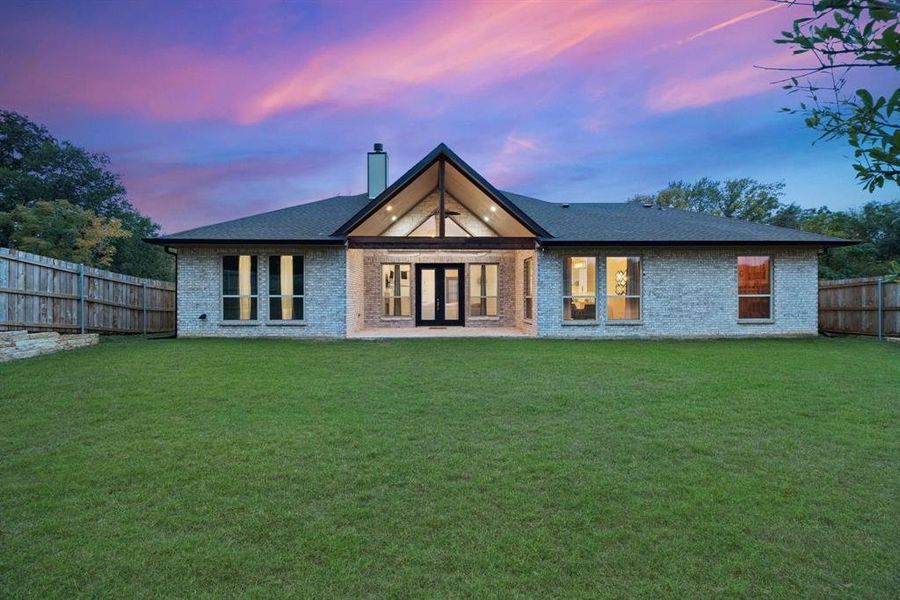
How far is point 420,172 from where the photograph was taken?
12.6 meters

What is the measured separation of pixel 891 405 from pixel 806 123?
19.3ft

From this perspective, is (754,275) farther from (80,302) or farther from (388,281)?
(80,302)

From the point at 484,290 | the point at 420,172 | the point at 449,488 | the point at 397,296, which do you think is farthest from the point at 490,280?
the point at 449,488

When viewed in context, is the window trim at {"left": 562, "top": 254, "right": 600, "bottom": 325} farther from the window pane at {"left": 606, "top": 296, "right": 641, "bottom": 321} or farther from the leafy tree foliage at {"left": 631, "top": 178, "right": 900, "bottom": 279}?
the leafy tree foliage at {"left": 631, "top": 178, "right": 900, "bottom": 279}

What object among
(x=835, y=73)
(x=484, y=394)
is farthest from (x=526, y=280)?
(x=835, y=73)

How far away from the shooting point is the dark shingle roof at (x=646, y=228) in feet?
42.8

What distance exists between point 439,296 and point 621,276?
251 inches

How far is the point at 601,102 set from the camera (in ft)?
72.9

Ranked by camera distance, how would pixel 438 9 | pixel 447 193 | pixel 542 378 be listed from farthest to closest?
pixel 447 193, pixel 438 9, pixel 542 378

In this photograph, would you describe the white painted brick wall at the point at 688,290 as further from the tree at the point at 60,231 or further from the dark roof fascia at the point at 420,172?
the tree at the point at 60,231

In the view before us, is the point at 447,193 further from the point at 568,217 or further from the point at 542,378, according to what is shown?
the point at 542,378

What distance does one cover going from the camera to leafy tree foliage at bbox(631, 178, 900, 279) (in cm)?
2153

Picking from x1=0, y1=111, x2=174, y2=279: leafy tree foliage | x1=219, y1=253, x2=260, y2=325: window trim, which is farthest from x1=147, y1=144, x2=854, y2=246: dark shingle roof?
x1=0, y1=111, x2=174, y2=279: leafy tree foliage

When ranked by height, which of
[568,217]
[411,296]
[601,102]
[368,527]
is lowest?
[368,527]
